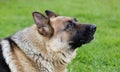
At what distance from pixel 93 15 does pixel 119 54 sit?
15.9 ft

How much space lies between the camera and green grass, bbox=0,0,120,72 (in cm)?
885

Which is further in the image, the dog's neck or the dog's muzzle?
the dog's muzzle

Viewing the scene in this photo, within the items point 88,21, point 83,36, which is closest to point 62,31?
point 83,36

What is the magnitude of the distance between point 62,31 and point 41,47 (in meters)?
0.43

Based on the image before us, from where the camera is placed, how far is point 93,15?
554 inches

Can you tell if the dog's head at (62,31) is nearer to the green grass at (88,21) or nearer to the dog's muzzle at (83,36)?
the dog's muzzle at (83,36)

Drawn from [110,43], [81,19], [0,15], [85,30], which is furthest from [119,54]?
[0,15]

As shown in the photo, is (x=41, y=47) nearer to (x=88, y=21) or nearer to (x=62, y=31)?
(x=62, y=31)

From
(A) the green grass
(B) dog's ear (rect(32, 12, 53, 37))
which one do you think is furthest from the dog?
(A) the green grass

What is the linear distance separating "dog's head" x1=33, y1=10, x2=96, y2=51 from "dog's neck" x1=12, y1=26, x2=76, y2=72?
11 centimetres

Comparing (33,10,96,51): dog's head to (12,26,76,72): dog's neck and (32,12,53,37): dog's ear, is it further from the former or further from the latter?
(12,26,76,72): dog's neck

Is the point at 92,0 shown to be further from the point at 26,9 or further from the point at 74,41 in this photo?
the point at 74,41

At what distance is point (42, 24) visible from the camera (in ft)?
21.9

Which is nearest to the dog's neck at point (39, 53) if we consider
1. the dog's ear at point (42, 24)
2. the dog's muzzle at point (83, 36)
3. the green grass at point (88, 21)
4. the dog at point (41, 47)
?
the dog at point (41, 47)
